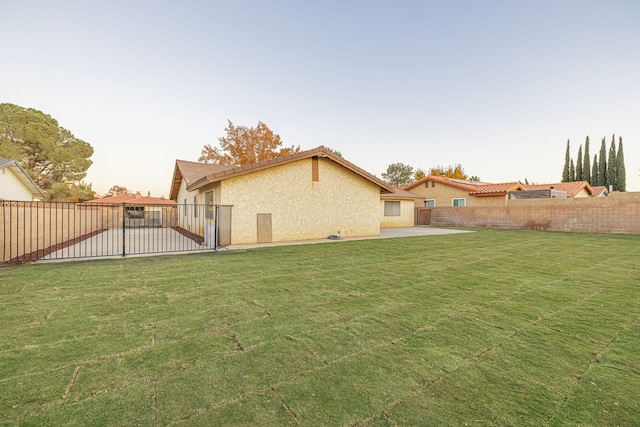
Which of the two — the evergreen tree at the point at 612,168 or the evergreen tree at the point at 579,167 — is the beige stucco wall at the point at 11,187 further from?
the evergreen tree at the point at 612,168

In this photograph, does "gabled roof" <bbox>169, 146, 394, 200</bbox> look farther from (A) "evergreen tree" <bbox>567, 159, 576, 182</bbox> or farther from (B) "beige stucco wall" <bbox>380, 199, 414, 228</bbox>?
(A) "evergreen tree" <bbox>567, 159, 576, 182</bbox>

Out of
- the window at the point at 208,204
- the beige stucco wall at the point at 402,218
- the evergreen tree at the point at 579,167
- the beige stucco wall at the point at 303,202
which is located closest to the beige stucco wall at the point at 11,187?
the window at the point at 208,204

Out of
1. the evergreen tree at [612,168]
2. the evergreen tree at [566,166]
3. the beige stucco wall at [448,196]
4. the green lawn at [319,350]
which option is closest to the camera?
the green lawn at [319,350]

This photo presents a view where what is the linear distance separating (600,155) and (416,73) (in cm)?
4612

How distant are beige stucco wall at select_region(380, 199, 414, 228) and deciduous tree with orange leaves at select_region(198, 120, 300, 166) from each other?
615 inches

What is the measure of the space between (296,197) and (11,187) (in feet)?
53.9

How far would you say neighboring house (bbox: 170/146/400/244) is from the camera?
12062mm

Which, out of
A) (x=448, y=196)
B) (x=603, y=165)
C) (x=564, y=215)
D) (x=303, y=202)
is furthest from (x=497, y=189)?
(x=603, y=165)

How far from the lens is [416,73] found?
1797 cm

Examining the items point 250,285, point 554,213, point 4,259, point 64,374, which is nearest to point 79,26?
point 4,259

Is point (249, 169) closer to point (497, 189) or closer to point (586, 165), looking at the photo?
point (497, 189)

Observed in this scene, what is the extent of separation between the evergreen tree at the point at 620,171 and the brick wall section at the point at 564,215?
35610 millimetres

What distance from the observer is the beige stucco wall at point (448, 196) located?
25.4 metres

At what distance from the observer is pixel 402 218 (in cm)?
2458
